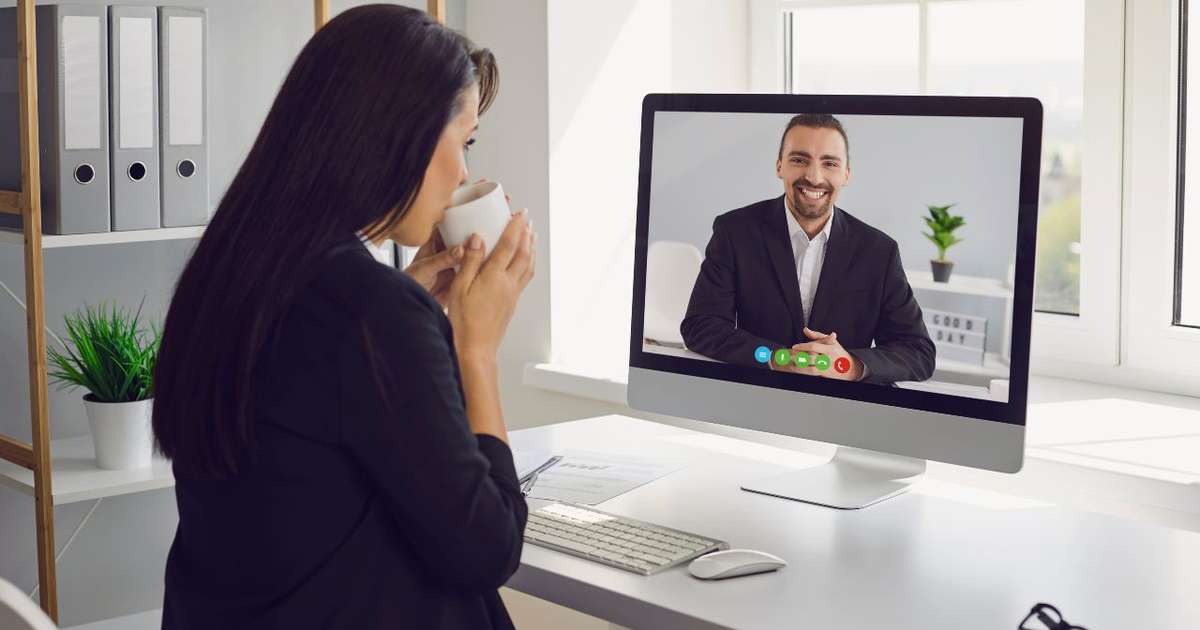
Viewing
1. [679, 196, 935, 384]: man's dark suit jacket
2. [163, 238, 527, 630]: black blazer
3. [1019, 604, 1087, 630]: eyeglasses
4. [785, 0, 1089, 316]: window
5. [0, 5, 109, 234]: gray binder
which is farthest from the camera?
[785, 0, 1089, 316]: window

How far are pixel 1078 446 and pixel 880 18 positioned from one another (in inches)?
39.7

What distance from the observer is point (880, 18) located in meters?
2.63

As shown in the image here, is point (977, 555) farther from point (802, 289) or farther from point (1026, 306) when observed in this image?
→ point (802, 289)

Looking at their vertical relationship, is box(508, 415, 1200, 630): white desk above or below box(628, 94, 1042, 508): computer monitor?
below

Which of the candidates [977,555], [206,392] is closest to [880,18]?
[977,555]

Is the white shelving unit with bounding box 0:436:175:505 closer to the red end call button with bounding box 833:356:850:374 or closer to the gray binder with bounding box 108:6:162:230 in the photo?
the gray binder with bounding box 108:6:162:230

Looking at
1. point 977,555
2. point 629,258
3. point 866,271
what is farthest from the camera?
point 629,258

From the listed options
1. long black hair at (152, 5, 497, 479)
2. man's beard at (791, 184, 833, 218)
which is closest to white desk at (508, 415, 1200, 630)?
man's beard at (791, 184, 833, 218)

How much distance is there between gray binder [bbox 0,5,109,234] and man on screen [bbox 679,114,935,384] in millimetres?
1023

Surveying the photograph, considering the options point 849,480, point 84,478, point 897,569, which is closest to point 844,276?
point 849,480

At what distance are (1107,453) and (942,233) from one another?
60 cm

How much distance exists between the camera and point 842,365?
5.40ft

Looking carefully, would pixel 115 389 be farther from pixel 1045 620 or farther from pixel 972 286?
pixel 1045 620

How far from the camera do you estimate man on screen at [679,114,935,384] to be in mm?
1619
